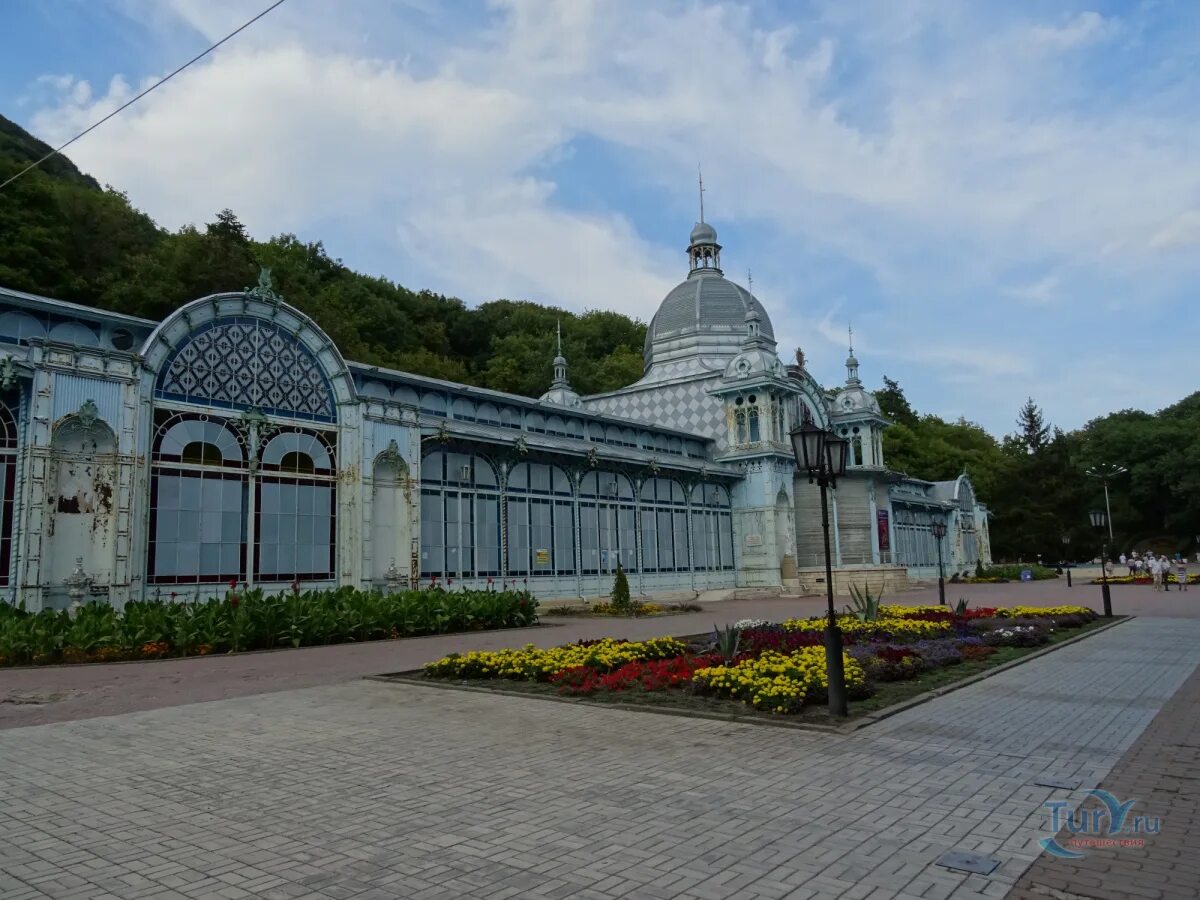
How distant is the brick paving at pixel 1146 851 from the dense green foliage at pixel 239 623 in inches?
657

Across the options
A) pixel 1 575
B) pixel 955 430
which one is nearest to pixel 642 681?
pixel 1 575

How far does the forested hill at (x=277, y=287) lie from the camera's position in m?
41.5

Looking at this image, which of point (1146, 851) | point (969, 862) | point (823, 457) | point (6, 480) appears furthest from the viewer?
point (6, 480)

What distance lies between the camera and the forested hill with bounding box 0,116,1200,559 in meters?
42.2

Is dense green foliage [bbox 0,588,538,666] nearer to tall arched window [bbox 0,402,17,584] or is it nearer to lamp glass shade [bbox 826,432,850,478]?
tall arched window [bbox 0,402,17,584]

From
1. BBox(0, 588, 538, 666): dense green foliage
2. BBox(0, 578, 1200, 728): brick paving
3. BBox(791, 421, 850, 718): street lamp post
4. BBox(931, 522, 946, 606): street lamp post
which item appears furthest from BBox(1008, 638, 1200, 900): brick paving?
BBox(931, 522, 946, 606): street lamp post

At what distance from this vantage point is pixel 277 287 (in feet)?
166

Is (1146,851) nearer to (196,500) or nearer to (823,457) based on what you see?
(823,457)

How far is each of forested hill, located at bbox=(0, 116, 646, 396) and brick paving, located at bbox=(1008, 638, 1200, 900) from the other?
4313cm

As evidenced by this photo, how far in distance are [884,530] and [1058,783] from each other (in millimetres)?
46631

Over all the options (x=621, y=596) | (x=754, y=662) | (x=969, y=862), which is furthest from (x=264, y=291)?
(x=969, y=862)

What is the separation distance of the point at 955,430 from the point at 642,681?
98390mm

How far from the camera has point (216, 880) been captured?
508 cm
